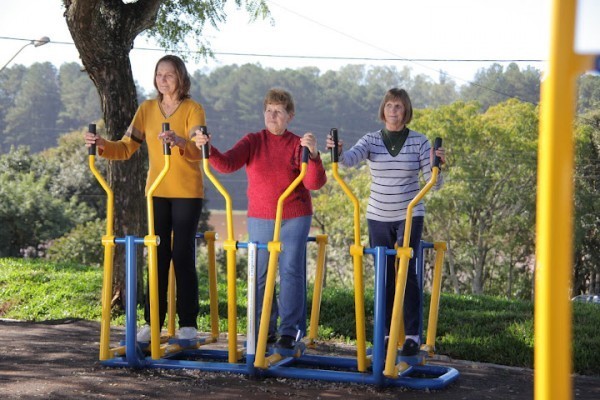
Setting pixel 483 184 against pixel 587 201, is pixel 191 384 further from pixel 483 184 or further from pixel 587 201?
pixel 587 201

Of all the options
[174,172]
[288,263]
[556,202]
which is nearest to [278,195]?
[288,263]

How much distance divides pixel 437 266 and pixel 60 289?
4.95m

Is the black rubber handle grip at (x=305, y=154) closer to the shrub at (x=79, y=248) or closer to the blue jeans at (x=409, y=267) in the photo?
the blue jeans at (x=409, y=267)

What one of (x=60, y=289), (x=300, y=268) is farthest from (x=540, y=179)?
(x=60, y=289)

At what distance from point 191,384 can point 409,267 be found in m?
1.40

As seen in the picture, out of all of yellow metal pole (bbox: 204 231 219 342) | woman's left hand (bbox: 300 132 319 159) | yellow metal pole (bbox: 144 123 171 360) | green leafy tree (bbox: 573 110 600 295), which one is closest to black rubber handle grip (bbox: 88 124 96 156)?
yellow metal pole (bbox: 144 123 171 360)

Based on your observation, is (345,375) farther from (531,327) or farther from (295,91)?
(295,91)

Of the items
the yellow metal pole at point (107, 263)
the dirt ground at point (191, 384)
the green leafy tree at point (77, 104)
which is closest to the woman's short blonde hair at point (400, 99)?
the dirt ground at point (191, 384)

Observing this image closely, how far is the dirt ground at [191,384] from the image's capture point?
15.7ft

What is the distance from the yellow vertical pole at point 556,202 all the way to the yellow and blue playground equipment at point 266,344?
3081mm

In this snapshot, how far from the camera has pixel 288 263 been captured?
537 cm

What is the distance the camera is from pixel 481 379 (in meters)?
5.47

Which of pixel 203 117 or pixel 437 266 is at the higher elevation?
pixel 203 117

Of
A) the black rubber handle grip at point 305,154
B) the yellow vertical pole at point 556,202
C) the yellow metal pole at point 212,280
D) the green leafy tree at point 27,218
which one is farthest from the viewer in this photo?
the green leafy tree at point 27,218
